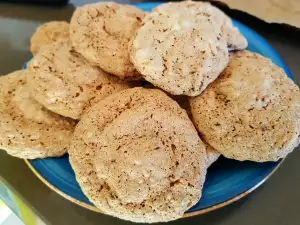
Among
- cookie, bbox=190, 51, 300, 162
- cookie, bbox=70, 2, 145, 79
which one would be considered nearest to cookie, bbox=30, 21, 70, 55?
cookie, bbox=70, 2, 145, 79

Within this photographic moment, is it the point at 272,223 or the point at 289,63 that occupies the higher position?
the point at 289,63

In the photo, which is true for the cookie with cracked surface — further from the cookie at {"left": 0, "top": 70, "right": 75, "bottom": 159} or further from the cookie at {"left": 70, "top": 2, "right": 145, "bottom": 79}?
the cookie at {"left": 0, "top": 70, "right": 75, "bottom": 159}

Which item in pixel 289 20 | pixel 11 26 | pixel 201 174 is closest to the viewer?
pixel 201 174

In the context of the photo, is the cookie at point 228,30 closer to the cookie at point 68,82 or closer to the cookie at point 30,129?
the cookie at point 68,82

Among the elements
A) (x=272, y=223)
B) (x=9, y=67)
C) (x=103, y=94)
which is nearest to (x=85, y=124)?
(x=103, y=94)

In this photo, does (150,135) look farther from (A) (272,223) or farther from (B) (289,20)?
(B) (289,20)

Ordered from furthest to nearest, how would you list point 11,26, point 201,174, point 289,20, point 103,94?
point 11,26, point 289,20, point 103,94, point 201,174

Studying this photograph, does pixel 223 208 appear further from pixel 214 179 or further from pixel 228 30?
pixel 228 30
